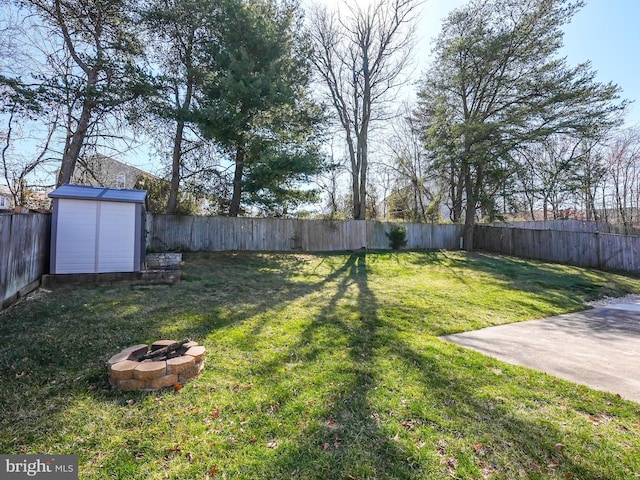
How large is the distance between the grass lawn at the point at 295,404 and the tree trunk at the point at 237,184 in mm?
6830

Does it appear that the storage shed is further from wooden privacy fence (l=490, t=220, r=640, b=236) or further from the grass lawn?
wooden privacy fence (l=490, t=220, r=640, b=236)

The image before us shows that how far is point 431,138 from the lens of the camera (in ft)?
45.2

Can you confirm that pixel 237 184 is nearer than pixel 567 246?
Yes

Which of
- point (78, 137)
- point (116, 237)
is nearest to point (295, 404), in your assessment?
point (116, 237)

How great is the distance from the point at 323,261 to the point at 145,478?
8903mm

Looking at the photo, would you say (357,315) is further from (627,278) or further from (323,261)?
(627,278)

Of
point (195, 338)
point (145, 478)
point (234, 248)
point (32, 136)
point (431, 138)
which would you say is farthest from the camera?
Result: point (431, 138)

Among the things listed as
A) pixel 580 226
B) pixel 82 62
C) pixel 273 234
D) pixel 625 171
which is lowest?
pixel 273 234

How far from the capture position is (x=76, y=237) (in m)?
5.67

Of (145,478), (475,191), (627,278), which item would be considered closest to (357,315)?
(145,478)

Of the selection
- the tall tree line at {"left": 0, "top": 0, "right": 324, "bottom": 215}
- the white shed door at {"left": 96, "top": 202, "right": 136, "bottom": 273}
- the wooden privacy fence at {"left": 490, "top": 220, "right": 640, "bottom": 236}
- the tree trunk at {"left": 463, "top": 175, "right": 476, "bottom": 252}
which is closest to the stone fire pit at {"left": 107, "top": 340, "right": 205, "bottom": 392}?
the white shed door at {"left": 96, "top": 202, "right": 136, "bottom": 273}

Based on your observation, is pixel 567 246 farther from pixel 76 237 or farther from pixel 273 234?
pixel 76 237

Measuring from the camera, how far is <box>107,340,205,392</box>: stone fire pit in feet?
7.62

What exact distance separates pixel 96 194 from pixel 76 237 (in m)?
0.91
